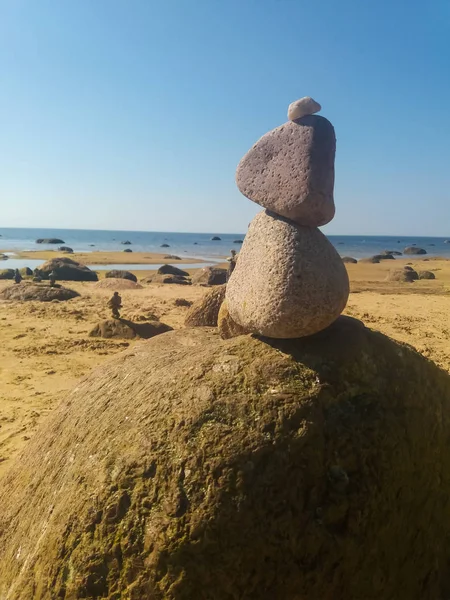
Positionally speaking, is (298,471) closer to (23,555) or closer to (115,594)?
(115,594)

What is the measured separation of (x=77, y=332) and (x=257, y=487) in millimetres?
8560

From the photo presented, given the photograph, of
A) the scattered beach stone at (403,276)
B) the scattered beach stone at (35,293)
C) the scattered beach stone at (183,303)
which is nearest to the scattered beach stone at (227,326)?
the scattered beach stone at (183,303)

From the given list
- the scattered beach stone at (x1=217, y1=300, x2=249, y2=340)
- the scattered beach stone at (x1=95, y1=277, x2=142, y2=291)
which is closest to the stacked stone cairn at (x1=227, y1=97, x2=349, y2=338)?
the scattered beach stone at (x1=217, y1=300, x2=249, y2=340)

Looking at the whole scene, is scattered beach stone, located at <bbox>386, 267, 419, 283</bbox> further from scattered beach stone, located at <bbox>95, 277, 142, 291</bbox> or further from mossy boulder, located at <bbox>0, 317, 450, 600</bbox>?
mossy boulder, located at <bbox>0, 317, 450, 600</bbox>

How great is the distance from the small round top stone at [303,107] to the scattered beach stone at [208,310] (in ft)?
18.6

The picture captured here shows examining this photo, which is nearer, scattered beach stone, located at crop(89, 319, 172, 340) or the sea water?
scattered beach stone, located at crop(89, 319, 172, 340)

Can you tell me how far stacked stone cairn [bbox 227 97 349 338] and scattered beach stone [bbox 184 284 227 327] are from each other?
5.52 m

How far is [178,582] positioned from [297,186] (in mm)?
2210

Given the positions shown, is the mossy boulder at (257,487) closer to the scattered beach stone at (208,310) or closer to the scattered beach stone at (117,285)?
the scattered beach stone at (208,310)

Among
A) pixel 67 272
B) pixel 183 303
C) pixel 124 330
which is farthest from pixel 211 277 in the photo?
pixel 124 330

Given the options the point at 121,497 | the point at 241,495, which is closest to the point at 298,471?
the point at 241,495

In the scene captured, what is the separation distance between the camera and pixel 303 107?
292cm

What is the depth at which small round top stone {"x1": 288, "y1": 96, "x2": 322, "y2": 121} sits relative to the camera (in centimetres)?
291

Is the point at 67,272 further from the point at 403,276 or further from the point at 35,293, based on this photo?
the point at 403,276
